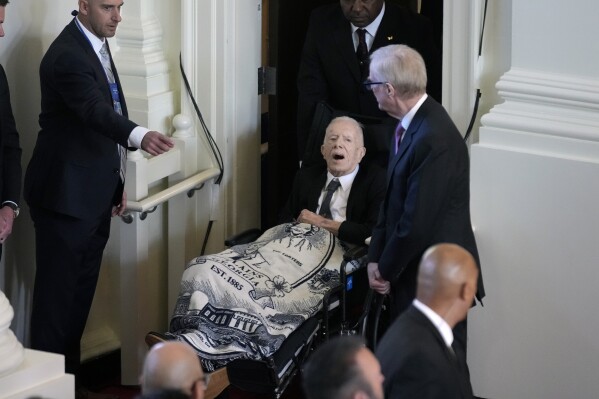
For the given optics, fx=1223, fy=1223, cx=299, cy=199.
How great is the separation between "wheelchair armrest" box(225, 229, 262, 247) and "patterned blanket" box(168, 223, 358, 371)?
80 millimetres

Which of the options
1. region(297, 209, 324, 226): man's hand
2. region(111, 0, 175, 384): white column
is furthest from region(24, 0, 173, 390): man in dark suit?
region(297, 209, 324, 226): man's hand

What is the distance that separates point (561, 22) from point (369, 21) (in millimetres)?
1281

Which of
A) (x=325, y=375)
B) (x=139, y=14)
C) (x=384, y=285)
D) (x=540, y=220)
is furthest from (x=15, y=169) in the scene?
(x=325, y=375)

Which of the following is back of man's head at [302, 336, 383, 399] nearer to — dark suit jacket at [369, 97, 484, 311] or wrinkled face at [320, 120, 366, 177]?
dark suit jacket at [369, 97, 484, 311]

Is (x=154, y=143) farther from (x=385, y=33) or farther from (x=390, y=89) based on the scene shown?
(x=385, y=33)

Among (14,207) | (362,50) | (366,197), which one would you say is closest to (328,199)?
(366,197)

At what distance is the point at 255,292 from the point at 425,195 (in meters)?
0.96

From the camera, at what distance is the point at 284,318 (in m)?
4.93

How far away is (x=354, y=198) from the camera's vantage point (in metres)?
5.49

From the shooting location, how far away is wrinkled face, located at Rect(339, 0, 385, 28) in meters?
5.87

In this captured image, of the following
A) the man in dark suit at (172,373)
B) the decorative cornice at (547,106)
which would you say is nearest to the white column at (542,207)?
the decorative cornice at (547,106)

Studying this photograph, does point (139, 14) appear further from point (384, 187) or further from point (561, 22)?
point (561, 22)

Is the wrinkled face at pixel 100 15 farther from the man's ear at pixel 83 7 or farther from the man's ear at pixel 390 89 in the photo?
the man's ear at pixel 390 89

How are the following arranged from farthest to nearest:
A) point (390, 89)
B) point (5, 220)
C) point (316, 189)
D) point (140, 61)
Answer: point (140, 61) → point (316, 189) → point (5, 220) → point (390, 89)
